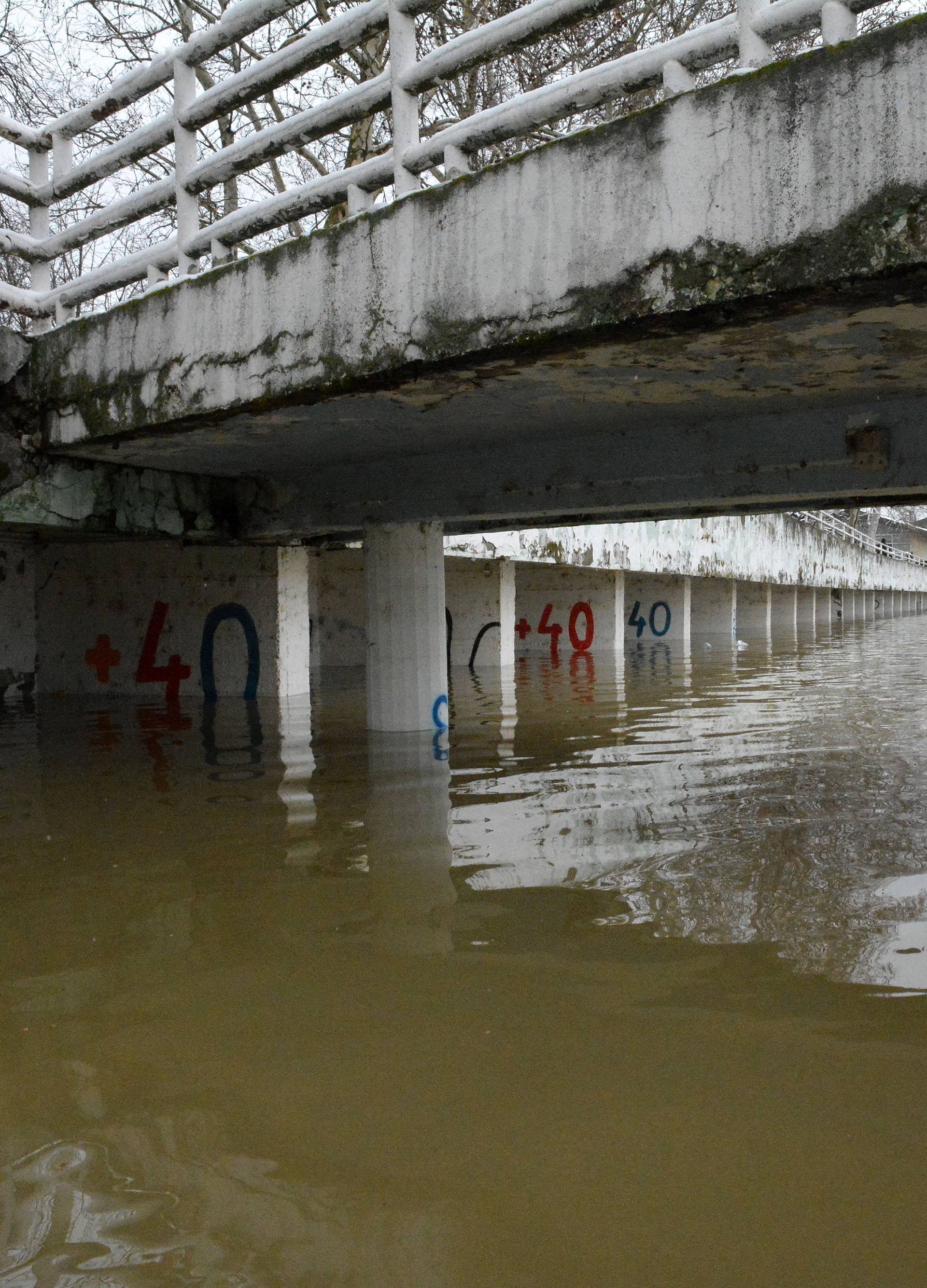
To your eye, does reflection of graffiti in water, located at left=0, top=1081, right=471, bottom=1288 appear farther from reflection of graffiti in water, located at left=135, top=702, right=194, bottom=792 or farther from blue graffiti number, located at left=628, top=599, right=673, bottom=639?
blue graffiti number, located at left=628, top=599, right=673, bottom=639

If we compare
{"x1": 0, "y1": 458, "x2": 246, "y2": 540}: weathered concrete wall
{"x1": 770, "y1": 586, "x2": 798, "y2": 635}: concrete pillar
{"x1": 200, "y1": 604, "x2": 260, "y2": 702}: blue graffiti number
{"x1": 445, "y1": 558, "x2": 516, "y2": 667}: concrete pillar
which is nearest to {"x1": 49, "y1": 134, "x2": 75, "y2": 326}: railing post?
{"x1": 0, "y1": 458, "x2": 246, "y2": 540}: weathered concrete wall

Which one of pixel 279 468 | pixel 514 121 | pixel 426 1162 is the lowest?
pixel 426 1162

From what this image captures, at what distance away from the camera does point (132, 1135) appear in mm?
2742

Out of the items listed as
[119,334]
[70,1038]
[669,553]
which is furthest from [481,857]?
[669,553]

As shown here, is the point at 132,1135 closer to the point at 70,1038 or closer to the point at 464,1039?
the point at 70,1038

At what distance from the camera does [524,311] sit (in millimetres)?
4578

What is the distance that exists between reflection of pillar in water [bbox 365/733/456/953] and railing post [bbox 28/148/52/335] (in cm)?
415

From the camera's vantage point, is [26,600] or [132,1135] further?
[26,600]

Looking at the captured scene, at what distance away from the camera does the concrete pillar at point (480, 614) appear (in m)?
18.2

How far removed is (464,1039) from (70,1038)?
1.25 meters

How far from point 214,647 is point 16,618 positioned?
130 inches

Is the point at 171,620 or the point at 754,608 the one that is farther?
the point at 754,608

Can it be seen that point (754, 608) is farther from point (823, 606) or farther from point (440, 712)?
point (440, 712)

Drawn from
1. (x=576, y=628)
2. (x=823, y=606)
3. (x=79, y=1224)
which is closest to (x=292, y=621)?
(x=79, y=1224)
